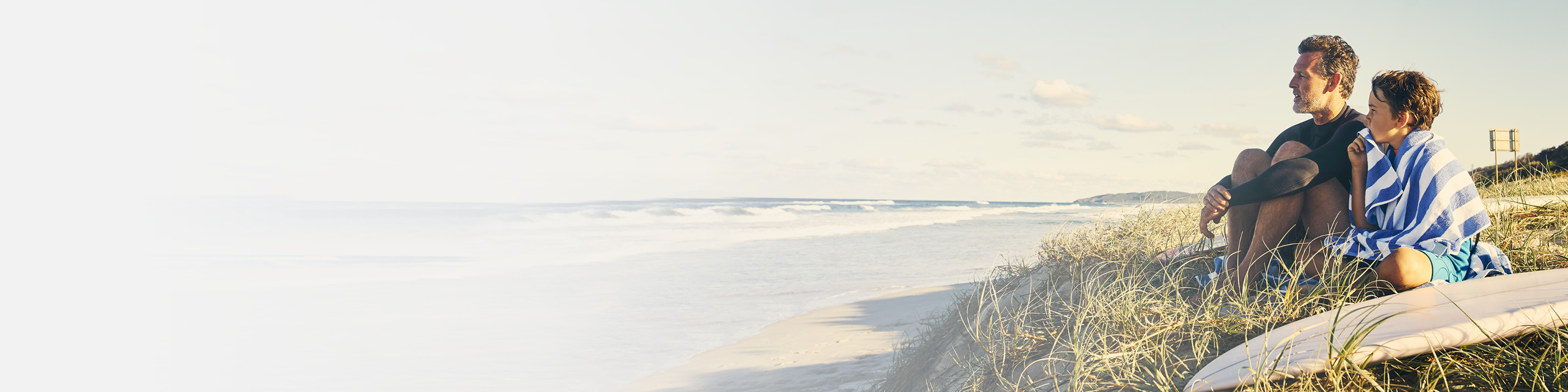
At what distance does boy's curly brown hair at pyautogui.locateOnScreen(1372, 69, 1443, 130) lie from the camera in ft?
6.90

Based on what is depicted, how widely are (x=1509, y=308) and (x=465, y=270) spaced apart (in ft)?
41.8

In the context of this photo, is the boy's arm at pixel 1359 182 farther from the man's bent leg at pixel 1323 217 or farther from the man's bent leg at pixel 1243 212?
the man's bent leg at pixel 1243 212

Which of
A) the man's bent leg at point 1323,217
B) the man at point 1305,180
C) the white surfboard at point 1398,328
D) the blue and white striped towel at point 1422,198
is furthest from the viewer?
the man's bent leg at point 1323,217

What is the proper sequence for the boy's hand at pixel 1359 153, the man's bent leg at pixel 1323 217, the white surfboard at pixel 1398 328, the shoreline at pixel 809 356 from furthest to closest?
the shoreline at pixel 809 356, the man's bent leg at pixel 1323 217, the boy's hand at pixel 1359 153, the white surfboard at pixel 1398 328

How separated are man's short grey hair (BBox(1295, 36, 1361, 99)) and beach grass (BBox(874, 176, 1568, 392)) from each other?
74 cm

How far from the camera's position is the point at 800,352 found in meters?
5.55

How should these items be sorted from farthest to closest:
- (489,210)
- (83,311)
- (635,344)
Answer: (489,210), (83,311), (635,344)

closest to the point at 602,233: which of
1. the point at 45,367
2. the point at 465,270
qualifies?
the point at 465,270

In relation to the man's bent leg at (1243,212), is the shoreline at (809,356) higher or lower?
lower

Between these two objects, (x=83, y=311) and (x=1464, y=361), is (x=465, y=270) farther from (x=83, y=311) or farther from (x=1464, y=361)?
(x=1464, y=361)

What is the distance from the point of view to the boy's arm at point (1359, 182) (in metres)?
2.20

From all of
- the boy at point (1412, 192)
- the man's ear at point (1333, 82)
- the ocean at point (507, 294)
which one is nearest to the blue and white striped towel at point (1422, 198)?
the boy at point (1412, 192)

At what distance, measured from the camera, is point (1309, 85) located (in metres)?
2.47

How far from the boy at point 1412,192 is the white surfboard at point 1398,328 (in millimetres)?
94
